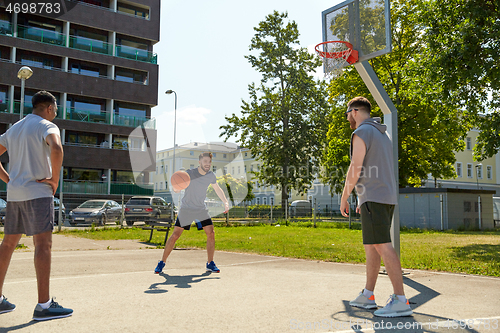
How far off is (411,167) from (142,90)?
79.9 feet

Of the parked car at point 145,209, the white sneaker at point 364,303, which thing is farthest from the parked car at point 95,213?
the white sneaker at point 364,303

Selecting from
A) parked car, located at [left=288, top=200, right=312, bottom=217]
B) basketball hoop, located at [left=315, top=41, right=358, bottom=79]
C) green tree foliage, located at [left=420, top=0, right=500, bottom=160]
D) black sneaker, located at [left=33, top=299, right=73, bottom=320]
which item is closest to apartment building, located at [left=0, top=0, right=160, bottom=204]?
parked car, located at [left=288, top=200, right=312, bottom=217]

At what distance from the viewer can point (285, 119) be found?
34000 millimetres

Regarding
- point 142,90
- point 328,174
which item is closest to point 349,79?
point 328,174

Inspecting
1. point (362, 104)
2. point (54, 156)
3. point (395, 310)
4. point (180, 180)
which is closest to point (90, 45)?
point (180, 180)

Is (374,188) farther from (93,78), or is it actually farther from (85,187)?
(93,78)

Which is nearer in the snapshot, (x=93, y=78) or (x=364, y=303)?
(x=364, y=303)

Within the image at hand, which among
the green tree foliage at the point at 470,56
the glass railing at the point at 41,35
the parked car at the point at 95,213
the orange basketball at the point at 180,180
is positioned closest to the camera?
the orange basketball at the point at 180,180

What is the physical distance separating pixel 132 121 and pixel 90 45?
7.44 metres

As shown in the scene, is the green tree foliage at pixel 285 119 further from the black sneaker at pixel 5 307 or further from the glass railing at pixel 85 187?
the black sneaker at pixel 5 307

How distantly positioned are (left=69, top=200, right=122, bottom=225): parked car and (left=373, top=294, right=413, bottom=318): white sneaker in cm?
1888

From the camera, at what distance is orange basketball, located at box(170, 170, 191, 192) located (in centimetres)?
705

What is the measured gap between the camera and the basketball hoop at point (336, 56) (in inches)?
278

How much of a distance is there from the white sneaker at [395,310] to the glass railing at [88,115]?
3623 cm
